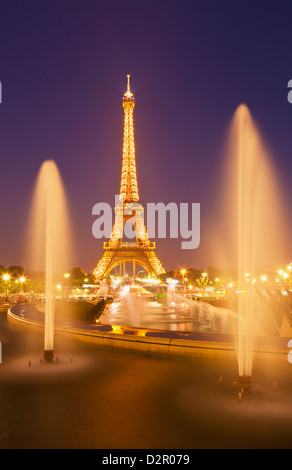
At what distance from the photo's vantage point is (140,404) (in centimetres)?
806

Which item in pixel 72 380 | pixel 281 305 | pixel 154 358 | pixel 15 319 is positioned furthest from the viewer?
pixel 281 305

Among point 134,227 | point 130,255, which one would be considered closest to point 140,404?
point 130,255

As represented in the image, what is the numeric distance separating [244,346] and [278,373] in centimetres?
97

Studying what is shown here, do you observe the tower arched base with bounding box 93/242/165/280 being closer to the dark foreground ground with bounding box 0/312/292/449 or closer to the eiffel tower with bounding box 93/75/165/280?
the eiffel tower with bounding box 93/75/165/280

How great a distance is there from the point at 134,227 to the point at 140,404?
301 ft

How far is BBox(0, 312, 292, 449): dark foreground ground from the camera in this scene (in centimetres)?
644

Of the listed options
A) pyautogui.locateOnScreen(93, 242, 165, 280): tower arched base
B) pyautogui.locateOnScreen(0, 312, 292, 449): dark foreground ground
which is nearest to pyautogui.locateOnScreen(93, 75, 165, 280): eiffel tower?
pyautogui.locateOnScreen(93, 242, 165, 280): tower arched base

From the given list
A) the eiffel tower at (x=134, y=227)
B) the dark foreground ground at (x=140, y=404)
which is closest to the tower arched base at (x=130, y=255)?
the eiffel tower at (x=134, y=227)

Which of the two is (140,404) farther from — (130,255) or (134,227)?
(134,227)

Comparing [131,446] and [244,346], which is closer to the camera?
[131,446]

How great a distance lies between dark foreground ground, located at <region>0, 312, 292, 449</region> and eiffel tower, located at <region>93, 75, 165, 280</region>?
79854 millimetres
